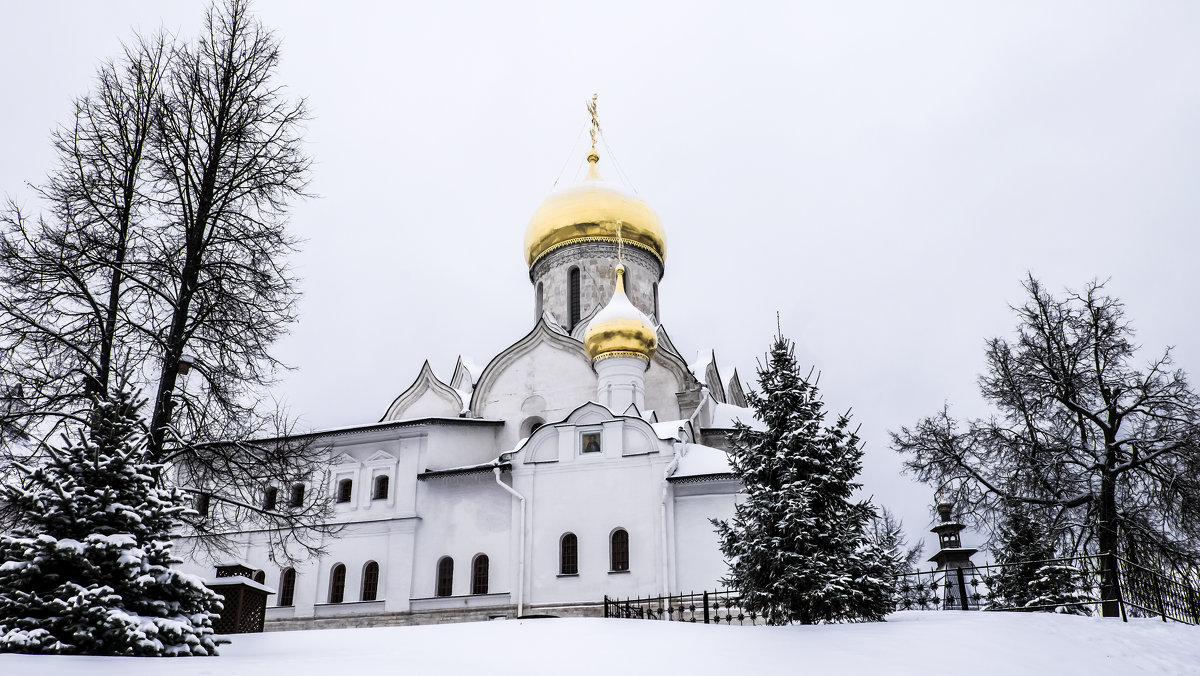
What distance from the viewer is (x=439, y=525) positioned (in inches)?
804

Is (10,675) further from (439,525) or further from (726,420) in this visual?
(726,420)

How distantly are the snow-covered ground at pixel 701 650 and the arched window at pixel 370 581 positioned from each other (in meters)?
10.7

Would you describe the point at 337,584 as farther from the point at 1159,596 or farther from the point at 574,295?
the point at 1159,596

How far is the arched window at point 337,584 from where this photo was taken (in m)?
20.3

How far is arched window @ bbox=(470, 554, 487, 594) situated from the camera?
773 inches

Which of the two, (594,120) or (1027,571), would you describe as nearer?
(1027,571)

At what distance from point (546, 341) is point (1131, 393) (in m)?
13.5

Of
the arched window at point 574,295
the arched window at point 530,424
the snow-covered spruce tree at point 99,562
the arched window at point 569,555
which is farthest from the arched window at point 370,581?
the snow-covered spruce tree at point 99,562

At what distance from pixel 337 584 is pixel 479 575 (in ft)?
11.4

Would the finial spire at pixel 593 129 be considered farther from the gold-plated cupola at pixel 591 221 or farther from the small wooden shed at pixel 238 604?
the small wooden shed at pixel 238 604

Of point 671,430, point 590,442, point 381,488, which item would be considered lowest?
point 381,488

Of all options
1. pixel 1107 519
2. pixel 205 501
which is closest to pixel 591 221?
pixel 205 501

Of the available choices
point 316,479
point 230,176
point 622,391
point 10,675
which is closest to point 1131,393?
point 622,391

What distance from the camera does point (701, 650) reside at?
8398 millimetres
